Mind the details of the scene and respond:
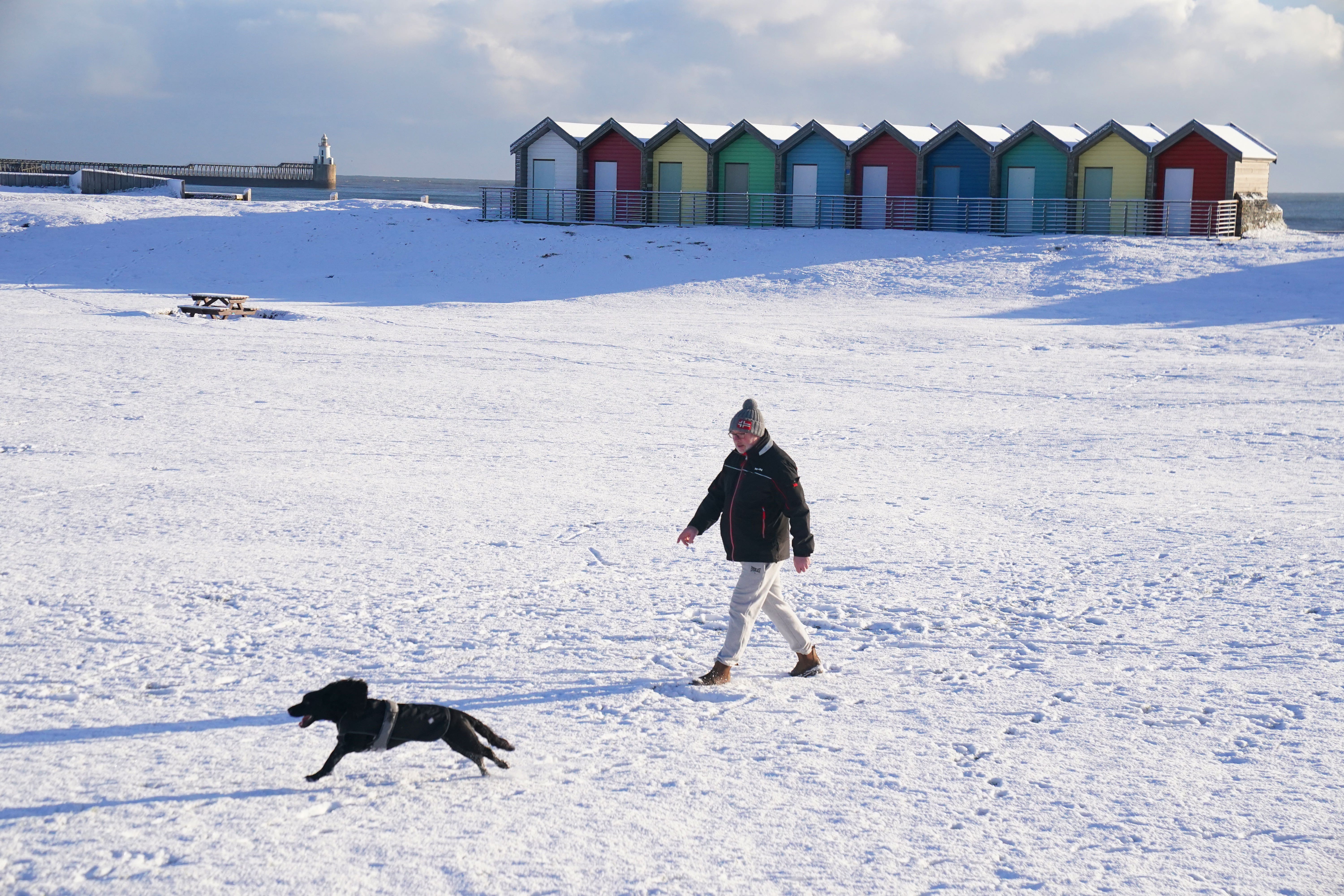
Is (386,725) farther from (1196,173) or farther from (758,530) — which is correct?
(1196,173)

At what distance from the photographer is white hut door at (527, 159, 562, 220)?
1517 inches

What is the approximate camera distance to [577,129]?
39188 mm

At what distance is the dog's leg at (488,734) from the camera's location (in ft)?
16.3

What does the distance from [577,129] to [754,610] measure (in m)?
35.2

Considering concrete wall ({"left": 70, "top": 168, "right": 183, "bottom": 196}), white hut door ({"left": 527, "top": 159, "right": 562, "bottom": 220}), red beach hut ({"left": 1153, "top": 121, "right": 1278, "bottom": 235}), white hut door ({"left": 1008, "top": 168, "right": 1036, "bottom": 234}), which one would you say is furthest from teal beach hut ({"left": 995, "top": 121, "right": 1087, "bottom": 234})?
concrete wall ({"left": 70, "top": 168, "right": 183, "bottom": 196})

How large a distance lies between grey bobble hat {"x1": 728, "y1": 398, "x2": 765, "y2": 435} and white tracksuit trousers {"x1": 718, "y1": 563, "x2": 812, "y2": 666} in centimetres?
69

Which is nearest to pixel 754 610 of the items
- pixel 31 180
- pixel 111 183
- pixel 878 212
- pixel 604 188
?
pixel 878 212

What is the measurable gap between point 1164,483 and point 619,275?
20.5m

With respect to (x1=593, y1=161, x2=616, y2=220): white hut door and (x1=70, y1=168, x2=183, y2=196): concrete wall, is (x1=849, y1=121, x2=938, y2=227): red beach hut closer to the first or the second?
(x1=593, y1=161, x2=616, y2=220): white hut door

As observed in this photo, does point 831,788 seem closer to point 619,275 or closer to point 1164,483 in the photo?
point 1164,483

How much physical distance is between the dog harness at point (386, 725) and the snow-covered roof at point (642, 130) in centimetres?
3474

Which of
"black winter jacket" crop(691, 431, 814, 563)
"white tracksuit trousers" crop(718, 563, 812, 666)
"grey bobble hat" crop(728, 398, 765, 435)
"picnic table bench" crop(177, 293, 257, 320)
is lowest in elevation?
"white tracksuit trousers" crop(718, 563, 812, 666)

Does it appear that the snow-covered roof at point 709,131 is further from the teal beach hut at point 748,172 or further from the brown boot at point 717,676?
Result: the brown boot at point 717,676

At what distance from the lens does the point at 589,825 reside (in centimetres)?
460
